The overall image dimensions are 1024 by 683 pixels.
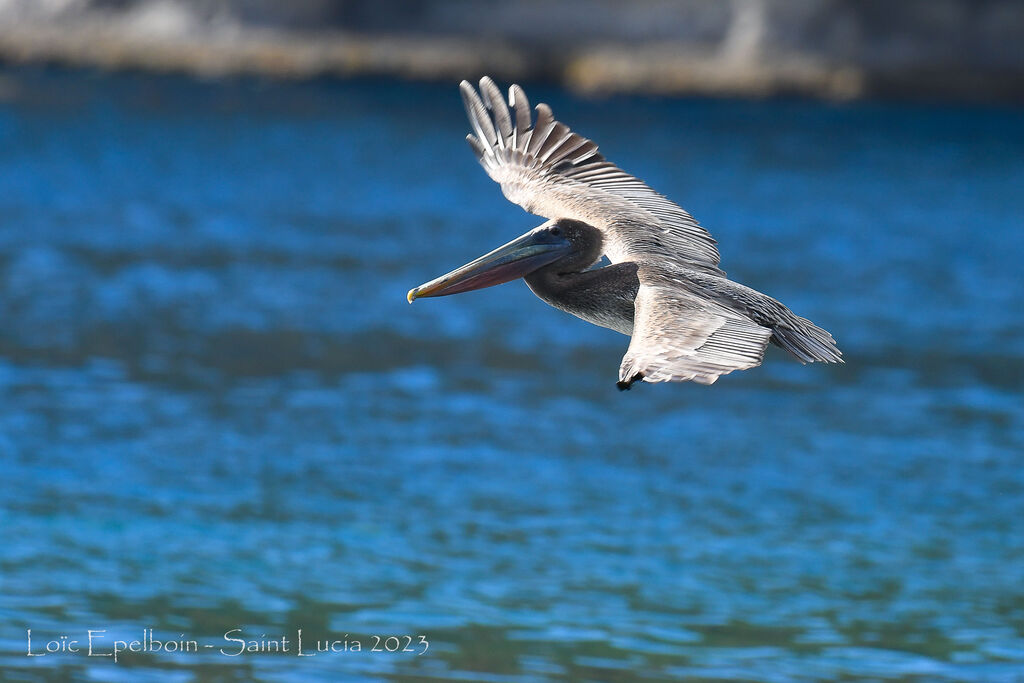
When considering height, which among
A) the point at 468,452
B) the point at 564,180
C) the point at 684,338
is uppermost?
the point at 468,452

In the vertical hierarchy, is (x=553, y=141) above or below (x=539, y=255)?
above

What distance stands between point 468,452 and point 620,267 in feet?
25.0

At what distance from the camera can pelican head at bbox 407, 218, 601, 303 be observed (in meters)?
7.59

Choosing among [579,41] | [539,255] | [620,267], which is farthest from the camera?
[579,41]

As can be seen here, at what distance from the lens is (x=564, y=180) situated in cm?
878

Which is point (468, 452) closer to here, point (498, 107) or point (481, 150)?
point (481, 150)

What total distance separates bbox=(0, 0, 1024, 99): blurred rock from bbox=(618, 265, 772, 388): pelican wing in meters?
37.4

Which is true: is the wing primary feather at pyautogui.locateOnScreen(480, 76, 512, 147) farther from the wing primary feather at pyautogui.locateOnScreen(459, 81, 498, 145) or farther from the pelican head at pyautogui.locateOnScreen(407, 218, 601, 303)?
the pelican head at pyautogui.locateOnScreen(407, 218, 601, 303)

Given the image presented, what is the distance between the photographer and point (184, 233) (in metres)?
25.0

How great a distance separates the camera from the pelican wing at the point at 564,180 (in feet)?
27.5

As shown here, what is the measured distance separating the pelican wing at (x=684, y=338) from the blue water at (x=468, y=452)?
4283mm

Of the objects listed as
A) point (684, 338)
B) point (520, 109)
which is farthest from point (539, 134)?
point (684, 338)

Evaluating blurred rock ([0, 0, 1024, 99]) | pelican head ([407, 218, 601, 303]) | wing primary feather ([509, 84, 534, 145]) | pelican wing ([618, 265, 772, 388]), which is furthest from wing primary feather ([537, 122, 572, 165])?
blurred rock ([0, 0, 1024, 99])

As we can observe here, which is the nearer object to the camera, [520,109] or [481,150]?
[520,109]
